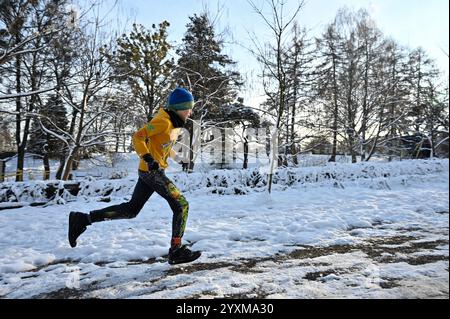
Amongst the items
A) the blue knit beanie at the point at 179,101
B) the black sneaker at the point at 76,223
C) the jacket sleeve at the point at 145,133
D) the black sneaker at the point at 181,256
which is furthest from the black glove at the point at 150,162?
the black sneaker at the point at 76,223

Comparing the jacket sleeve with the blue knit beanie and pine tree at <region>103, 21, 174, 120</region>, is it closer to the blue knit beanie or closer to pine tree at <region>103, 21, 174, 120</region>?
the blue knit beanie

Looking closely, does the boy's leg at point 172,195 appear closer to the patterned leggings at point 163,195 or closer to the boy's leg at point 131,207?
the patterned leggings at point 163,195

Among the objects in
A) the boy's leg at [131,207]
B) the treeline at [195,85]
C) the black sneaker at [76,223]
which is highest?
the treeline at [195,85]

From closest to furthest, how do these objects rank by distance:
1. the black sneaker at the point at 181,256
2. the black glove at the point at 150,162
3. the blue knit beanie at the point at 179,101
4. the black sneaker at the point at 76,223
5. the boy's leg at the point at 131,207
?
the black glove at the point at 150,162 → the black sneaker at the point at 181,256 → the blue knit beanie at the point at 179,101 → the boy's leg at the point at 131,207 → the black sneaker at the point at 76,223

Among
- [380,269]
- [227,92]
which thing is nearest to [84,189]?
[380,269]

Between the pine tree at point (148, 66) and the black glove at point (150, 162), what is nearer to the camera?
the black glove at point (150, 162)

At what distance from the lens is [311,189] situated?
9891 millimetres

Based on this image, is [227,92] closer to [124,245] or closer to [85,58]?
[85,58]

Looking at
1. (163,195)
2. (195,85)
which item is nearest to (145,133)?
(163,195)

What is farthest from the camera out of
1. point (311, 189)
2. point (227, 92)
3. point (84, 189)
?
point (227, 92)

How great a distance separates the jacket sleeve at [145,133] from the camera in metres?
3.00

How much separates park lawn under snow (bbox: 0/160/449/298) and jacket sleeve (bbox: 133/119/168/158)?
118 cm

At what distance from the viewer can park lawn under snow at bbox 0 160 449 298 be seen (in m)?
2.46
